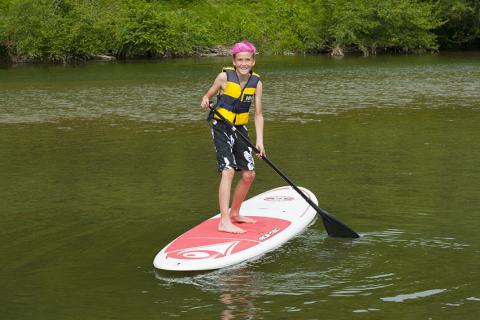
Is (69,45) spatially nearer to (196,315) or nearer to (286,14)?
(286,14)

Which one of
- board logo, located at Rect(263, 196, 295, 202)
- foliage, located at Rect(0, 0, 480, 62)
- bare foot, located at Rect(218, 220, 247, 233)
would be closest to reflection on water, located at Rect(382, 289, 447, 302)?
bare foot, located at Rect(218, 220, 247, 233)

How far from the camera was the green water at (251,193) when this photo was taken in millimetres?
6246

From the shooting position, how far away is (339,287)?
6453 millimetres

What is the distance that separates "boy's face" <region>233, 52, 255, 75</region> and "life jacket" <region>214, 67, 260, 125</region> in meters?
0.10

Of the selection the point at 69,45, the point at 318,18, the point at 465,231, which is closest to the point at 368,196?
the point at 465,231

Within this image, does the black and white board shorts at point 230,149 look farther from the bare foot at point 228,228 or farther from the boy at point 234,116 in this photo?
the bare foot at point 228,228

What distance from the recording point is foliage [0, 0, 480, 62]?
4862 centimetres

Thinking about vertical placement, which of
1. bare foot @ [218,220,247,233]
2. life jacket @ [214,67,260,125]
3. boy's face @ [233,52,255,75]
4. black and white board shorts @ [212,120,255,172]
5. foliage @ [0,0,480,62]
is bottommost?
bare foot @ [218,220,247,233]

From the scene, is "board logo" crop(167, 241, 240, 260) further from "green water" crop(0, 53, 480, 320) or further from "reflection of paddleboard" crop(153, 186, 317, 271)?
"green water" crop(0, 53, 480, 320)

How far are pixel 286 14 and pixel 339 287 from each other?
52.4m

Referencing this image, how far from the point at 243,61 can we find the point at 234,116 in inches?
22.2

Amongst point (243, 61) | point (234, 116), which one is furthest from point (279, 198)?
point (243, 61)

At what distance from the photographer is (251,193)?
34.6 ft

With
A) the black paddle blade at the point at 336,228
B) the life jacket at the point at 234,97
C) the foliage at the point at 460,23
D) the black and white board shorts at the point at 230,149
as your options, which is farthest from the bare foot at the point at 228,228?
the foliage at the point at 460,23
